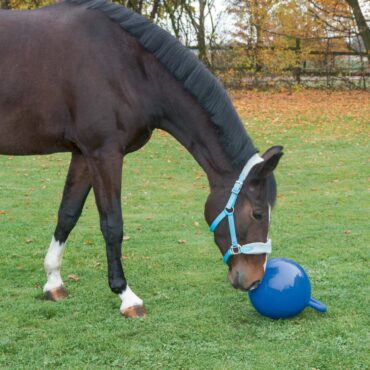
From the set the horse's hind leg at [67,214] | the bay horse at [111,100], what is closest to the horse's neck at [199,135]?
the bay horse at [111,100]

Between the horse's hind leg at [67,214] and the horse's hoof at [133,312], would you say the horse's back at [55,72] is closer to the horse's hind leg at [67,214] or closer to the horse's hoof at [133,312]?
the horse's hind leg at [67,214]

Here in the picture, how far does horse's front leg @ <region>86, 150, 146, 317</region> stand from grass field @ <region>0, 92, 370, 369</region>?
5.1 inches

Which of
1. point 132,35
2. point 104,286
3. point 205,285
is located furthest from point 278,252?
point 132,35

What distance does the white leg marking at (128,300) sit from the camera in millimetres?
4289

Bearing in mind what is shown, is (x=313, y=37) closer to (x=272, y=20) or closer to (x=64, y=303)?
(x=272, y=20)

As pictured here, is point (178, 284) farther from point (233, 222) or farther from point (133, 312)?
point (233, 222)

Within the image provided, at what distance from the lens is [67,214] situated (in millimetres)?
4812

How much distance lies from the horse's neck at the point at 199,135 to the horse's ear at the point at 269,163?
23 cm

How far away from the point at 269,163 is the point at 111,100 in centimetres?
121

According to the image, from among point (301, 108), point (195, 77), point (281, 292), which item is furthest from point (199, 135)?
point (301, 108)

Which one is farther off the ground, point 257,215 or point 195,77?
point 195,77

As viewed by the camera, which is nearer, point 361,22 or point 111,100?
point 111,100

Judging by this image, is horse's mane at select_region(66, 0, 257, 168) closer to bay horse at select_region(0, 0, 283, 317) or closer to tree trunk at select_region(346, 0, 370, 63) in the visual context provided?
bay horse at select_region(0, 0, 283, 317)

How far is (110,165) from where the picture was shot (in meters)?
Answer: 4.19
